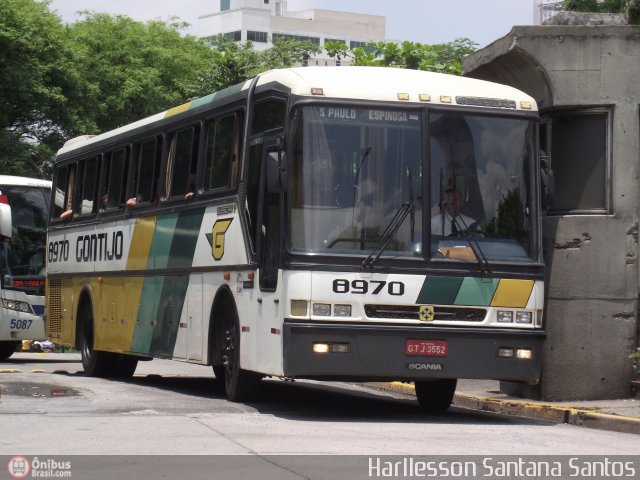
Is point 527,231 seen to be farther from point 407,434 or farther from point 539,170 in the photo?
point 407,434

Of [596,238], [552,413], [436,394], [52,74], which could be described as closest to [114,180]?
[436,394]

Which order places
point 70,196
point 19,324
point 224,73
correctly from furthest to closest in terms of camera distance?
point 224,73, point 19,324, point 70,196

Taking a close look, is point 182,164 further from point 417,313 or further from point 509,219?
point 509,219

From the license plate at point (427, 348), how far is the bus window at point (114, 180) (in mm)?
7480

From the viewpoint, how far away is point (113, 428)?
1156cm

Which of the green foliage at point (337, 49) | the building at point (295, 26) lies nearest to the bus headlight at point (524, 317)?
the green foliage at point (337, 49)

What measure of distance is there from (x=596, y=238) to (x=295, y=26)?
154 meters

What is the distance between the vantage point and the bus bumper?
41.5ft

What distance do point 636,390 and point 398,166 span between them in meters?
4.51

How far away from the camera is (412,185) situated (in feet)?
42.7

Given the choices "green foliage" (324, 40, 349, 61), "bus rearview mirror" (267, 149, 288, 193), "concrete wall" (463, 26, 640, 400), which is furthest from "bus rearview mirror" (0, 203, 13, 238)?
"green foliage" (324, 40, 349, 61)

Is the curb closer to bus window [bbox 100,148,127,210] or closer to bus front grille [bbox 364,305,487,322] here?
bus front grille [bbox 364,305,487,322]

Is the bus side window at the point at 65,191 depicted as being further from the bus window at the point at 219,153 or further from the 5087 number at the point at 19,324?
the bus window at the point at 219,153
